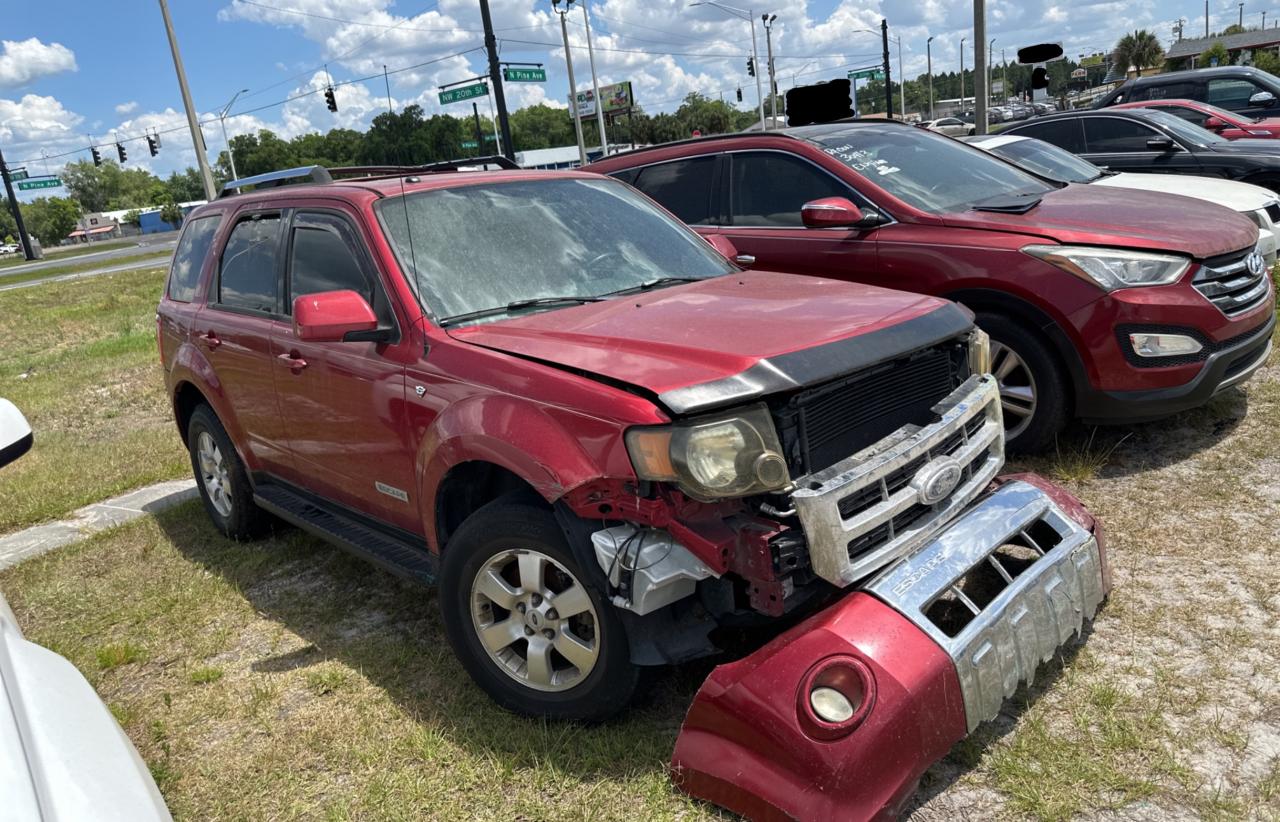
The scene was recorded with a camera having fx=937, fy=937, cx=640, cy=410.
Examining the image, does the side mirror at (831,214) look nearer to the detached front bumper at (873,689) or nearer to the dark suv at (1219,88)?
the detached front bumper at (873,689)

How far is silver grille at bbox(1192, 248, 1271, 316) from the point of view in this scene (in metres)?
4.73

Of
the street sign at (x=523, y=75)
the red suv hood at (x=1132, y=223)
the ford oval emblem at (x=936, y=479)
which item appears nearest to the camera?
the ford oval emblem at (x=936, y=479)

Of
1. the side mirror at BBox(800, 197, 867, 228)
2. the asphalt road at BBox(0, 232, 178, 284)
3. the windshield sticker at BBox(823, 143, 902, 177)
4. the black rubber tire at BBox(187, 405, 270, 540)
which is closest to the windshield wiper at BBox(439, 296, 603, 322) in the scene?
the side mirror at BBox(800, 197, 867, 228)

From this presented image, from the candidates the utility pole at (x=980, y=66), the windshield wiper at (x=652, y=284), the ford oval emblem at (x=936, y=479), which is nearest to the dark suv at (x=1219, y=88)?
the utility pole at (x=980, y=66)

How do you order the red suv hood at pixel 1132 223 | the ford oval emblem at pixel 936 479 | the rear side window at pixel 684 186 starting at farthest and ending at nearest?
the rear side window at pixel 684 186
the red suv hood at pixel 1132 223
the ford oval emblem at pixel 936 479

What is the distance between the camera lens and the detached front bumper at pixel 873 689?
7.89 ft

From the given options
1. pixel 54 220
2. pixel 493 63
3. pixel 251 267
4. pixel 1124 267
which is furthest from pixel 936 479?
pixel 54 220

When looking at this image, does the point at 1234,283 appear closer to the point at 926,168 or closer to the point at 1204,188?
the point at 926,168

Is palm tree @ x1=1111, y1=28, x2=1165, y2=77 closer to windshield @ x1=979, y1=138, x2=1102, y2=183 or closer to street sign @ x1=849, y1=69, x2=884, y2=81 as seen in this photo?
street sign @ x1=849, y1=69, x2=884, y2=81

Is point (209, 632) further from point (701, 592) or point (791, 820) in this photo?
point (791, 820)

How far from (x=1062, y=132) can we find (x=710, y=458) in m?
10.6

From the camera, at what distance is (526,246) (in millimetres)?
3814

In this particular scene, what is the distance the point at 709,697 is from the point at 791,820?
0.38 m

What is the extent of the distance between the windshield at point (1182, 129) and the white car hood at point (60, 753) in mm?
11650
